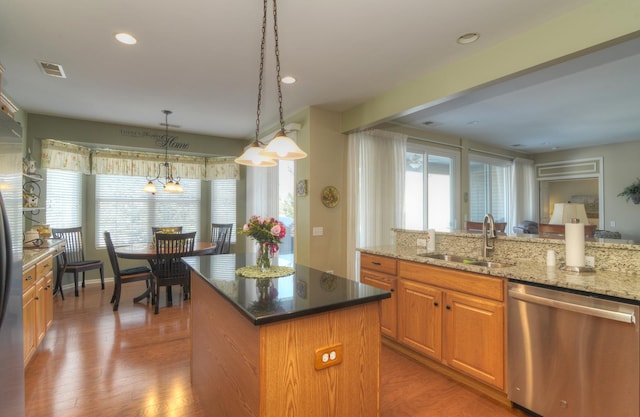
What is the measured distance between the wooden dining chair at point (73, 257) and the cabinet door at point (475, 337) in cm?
514

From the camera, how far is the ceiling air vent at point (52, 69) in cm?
307

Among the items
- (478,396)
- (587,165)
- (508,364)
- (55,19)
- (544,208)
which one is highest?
(55,19)

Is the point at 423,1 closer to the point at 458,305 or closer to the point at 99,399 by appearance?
the point at 458,305

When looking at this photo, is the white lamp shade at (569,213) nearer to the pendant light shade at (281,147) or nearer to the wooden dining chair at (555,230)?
the wooden dining chair at (555,230)

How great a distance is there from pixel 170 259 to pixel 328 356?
3.36 meters

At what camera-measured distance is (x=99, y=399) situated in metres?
2.29

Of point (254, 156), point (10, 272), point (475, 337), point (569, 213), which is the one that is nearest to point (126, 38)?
point (254, 156)

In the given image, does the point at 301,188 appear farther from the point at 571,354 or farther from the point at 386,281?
the point at 571,354

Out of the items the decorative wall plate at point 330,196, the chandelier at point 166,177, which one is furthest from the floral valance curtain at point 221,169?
the decorative wall plate at point 330,196

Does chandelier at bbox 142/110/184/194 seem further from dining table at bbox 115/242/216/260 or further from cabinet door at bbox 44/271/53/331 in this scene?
cabinet door at bbox 44/271/53/331

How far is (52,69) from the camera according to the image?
3184 mm

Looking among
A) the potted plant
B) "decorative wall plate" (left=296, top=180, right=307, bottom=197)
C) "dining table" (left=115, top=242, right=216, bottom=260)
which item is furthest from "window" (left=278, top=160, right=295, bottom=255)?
the potted plant

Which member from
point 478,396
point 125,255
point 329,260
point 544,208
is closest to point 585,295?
point 478,396

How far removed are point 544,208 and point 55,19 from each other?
909 cm
